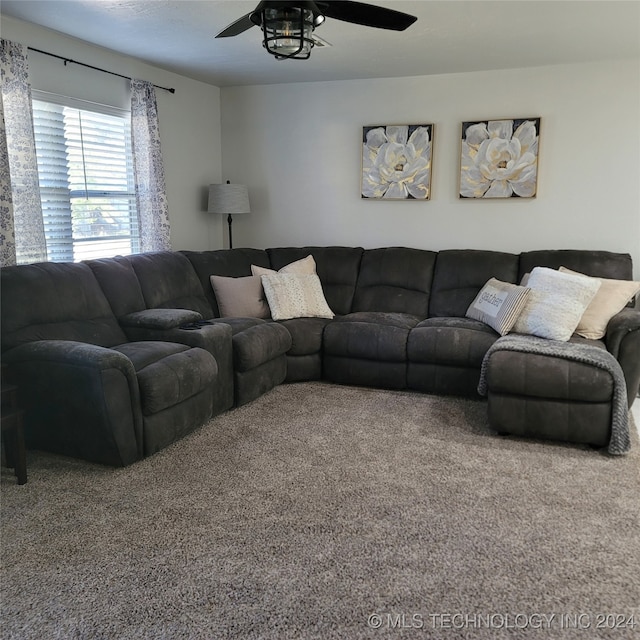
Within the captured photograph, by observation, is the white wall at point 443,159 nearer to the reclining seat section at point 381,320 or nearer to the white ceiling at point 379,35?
the white ceiling at point 379,35

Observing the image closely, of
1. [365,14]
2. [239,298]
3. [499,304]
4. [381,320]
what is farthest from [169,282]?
[365,14]

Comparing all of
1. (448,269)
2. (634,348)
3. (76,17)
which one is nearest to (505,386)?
(634,348)

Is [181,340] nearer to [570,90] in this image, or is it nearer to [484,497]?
[484,497]

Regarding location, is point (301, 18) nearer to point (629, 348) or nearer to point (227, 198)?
point (629, 348)

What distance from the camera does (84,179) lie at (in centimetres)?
414

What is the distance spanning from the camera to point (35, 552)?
2.25 metres

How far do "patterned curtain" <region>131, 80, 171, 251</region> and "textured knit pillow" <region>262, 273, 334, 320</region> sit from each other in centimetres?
96

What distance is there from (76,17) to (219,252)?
1974 mm

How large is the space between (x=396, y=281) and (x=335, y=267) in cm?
55

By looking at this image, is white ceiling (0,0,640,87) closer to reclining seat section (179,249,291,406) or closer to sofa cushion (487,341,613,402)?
reclining seat section (179,249,291,406)

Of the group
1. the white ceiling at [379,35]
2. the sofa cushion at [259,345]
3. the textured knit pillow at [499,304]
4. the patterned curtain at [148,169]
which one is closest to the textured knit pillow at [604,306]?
the textured knit pillow at [499,304]

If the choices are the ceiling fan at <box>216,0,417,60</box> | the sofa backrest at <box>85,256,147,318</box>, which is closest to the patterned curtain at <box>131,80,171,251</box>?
the sofa backrest at <box>85,256,147,318</box>

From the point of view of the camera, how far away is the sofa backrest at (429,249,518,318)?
4.55 meters

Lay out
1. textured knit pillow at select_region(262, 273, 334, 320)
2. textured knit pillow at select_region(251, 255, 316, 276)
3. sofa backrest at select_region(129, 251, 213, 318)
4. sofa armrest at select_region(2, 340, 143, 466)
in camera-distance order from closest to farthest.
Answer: sofa armrest at select_region(2, 340, 143, 466)
sofa backrest at select_region(129, 251, 213, 318)
textured knit pillow at select_region(262, 273, 334, 320)
textured knit pillow at select_region(251, 255, 316, 276)
